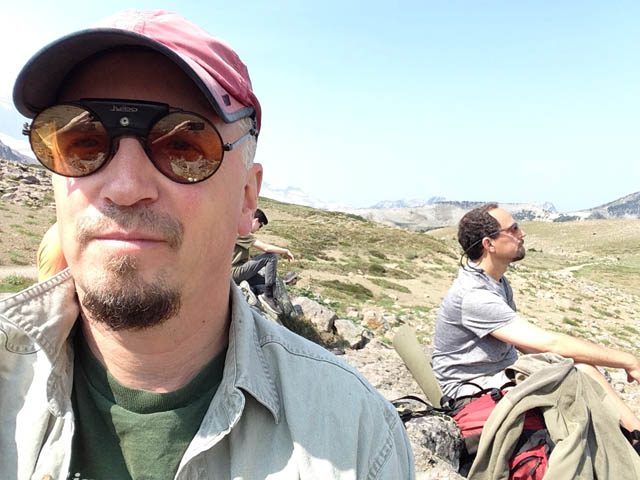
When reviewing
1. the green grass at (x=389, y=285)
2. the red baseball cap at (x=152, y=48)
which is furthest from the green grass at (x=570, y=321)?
the red baseball cap at (x=152, y=48)

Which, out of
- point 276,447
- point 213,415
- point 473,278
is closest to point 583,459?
point 473,278

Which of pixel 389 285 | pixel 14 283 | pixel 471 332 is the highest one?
pixel 471 332

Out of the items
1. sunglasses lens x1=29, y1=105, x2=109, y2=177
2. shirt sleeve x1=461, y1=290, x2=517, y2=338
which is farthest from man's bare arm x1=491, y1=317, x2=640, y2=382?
sunglasses lens x1=29, y1=105, x2=109, y2=177

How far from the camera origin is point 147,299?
1.30 m

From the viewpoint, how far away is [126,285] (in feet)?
4.24

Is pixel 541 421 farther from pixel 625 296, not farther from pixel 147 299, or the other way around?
pixel 625 296

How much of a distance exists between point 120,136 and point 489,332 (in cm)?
347

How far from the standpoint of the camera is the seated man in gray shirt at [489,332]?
3.53 meters

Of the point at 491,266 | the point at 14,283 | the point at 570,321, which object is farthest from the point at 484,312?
the point at 570,321

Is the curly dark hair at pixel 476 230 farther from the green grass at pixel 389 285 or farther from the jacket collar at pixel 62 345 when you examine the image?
the green grass at pixel 389 285

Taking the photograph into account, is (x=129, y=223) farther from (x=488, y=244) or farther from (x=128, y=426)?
(x=488, y=244)

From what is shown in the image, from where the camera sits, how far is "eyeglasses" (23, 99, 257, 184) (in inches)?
51.6


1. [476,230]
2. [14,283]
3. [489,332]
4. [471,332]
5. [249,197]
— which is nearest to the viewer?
[249,197]

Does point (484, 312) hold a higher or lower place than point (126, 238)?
lower
